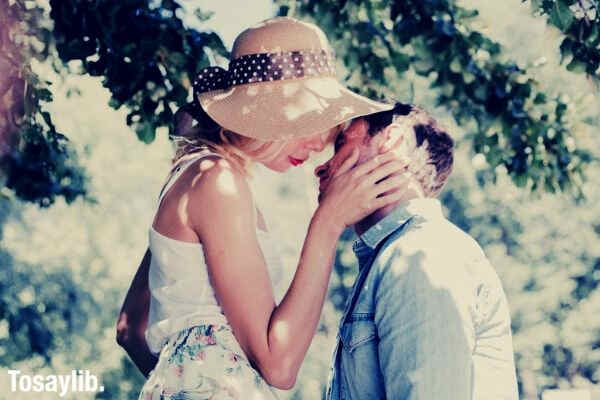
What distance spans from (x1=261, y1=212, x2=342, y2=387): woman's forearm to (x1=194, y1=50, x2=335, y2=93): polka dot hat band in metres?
0.66

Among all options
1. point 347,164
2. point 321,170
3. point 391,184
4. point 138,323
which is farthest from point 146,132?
point 391,184

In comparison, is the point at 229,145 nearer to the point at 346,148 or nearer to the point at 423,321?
the point at 346,148

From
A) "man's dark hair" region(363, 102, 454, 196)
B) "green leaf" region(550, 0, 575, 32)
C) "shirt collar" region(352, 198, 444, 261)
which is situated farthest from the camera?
"green leaf" region(550, 0, 575, 32)

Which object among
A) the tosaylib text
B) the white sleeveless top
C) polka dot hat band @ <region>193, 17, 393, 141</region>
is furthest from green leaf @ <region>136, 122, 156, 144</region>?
the tosaylib text

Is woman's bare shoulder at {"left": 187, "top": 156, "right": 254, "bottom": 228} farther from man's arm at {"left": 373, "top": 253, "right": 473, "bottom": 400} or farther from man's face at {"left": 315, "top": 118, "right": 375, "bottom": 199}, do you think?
man's arm at {"left": 373, "top": 253, "right": 473, "bottom": 400}

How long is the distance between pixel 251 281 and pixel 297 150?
622 millimetres

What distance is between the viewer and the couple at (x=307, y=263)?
2689 millimetres

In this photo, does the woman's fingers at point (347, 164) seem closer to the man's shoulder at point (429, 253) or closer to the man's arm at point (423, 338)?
the man's shoulder at point (429, 253)

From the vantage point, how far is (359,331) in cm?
289

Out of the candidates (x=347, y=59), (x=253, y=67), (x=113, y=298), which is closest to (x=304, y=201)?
(x=113, y=298)

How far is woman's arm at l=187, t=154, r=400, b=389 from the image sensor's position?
109 inches

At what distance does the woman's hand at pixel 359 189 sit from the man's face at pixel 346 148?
0.22 ft

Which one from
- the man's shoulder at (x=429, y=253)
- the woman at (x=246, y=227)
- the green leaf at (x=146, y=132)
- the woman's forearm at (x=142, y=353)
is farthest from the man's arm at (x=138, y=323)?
the green leaf at (x=146, y=132)

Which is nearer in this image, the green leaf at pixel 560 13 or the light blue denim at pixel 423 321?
the light blue denim at pixel 423 321
